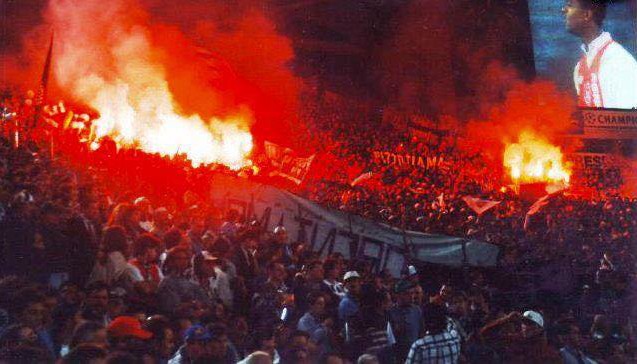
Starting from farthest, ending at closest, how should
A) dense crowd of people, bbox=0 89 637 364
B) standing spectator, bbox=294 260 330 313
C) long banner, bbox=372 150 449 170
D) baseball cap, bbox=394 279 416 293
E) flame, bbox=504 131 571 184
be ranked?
flame, bbox=504 131 571 184
long banner, bbox=372 150 449 170
standing spectator, bbox=294 260 330 313
baseball cap, bbox=394 279 416 293
dense crowd of people, bbox=0 89 637 364

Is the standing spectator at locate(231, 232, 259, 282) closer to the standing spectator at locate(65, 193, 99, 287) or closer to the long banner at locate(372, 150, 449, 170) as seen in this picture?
the standing spectator at locate(65, 193, 99, 287)

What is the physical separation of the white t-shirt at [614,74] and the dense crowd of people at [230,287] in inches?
431

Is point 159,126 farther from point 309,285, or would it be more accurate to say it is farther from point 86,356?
point 86,356

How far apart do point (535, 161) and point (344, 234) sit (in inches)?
490

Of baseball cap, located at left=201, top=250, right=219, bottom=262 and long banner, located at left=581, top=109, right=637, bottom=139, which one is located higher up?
long banner, located at left=581, top=109, right=637, bottom=139

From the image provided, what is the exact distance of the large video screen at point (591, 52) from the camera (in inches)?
856

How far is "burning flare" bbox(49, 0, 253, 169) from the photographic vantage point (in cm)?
1487

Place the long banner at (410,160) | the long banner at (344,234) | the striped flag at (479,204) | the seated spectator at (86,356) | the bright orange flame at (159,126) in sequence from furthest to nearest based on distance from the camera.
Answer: the long banner at (410,160), the bright orange flame at (159,126), the striped flag at (479,204), the long banner at (344,234), the seated spectator at (86,356)

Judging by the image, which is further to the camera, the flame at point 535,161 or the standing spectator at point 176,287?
the flame at point 535,161

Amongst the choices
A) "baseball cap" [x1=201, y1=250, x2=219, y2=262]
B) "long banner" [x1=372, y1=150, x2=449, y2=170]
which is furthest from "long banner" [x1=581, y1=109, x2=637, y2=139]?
"baseball cap" [x1=201, y1=250, x2=219, y2=262]

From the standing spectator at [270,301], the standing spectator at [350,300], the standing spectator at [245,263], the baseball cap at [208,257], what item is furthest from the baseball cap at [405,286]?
the baseball cap at [208,257]

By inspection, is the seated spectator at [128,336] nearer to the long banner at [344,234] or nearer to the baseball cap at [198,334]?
the baseball cap at [198,334]

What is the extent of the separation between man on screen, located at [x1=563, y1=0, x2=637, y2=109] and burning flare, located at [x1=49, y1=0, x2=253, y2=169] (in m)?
10.6

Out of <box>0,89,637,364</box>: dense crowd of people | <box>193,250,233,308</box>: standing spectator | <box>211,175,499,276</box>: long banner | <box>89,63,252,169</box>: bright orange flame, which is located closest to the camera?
<box>0,89,637,364</box>: dense crowd of people
